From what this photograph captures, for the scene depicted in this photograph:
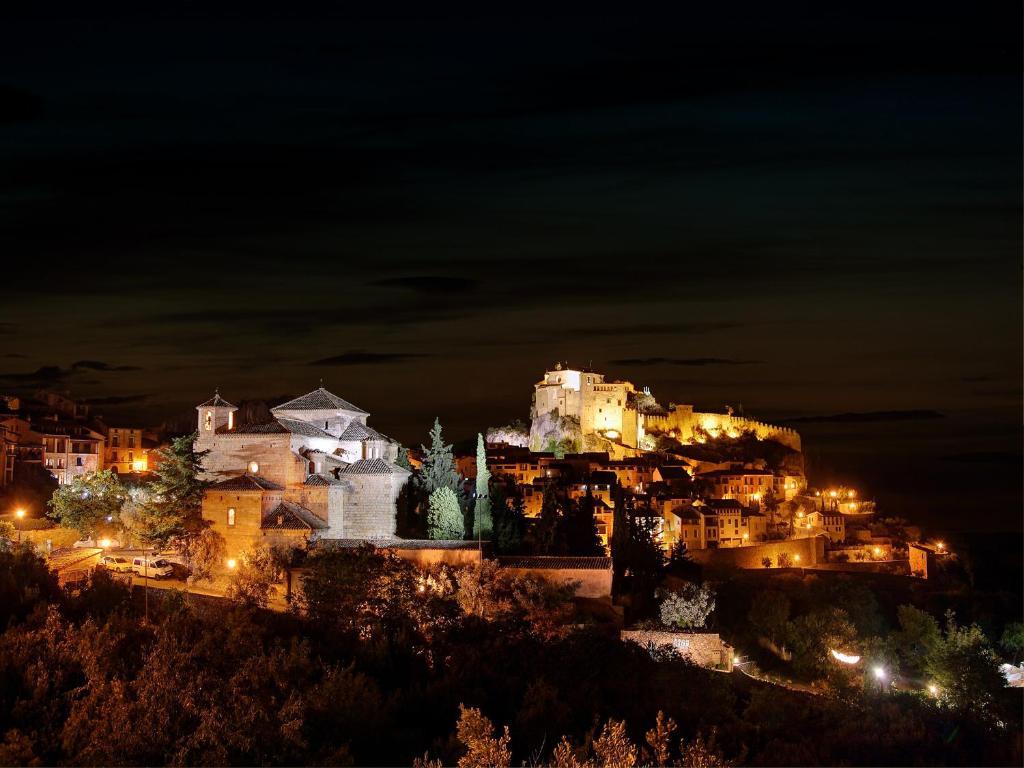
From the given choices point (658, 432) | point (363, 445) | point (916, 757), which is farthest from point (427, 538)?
point (658, 432)

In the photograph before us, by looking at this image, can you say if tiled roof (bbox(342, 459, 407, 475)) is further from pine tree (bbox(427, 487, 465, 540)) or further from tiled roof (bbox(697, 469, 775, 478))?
tiled roof (bbox(697, 469, 775, 478))

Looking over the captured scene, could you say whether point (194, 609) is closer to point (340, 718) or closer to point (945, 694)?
point (340, 718)

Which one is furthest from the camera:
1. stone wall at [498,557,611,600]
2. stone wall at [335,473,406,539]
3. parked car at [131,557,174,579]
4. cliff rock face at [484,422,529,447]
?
cliff rock face at [484,422,529,447]

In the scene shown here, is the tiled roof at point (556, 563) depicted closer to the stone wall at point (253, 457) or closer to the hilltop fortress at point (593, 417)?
the stone wall at point (253, 457)

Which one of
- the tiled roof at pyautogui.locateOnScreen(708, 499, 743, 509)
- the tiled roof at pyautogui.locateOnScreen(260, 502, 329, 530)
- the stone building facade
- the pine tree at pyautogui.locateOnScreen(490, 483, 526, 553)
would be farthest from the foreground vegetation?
the tiled roof at pyautogui.locateOnScreen(708, 499, 743, 509)

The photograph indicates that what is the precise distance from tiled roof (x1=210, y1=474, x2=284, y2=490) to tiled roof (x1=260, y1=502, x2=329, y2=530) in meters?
0.51

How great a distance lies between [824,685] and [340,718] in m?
14.5

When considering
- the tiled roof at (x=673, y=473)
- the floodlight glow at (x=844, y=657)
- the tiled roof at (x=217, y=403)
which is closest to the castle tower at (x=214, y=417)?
the tiled roof at (x=217, y=403)

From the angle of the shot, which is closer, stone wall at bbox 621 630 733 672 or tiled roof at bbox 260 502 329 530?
stone wall at bbox 621 630 733 672

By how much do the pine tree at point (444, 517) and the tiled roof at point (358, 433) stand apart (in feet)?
9.02

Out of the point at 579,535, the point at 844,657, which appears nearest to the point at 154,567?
the point at 579,535

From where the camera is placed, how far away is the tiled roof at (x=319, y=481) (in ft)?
89.6

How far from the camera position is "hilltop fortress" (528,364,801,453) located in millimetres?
68312

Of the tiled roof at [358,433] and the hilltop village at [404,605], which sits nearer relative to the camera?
the hilltop village at [404,605]
